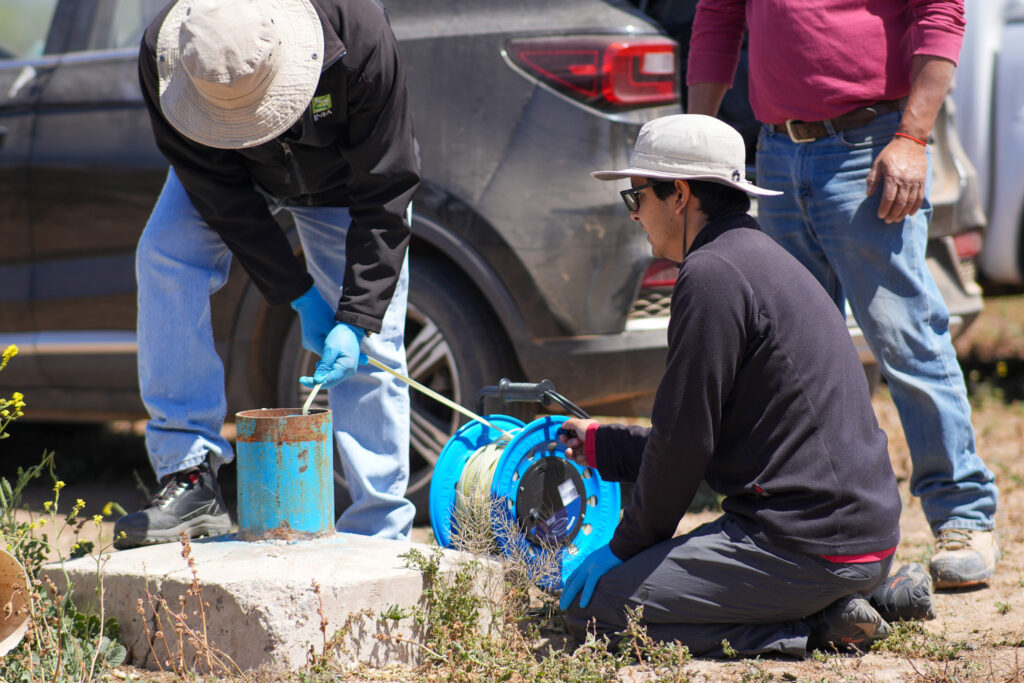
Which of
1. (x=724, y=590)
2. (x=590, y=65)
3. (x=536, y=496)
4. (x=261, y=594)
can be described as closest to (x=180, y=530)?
(x=261, y=594)

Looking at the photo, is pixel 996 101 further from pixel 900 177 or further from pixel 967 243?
pixel 900 177

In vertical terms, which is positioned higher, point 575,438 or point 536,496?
point 575,438

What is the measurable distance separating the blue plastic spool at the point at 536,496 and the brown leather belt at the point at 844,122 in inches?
45.8

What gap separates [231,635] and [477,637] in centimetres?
59

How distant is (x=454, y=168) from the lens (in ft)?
12.1

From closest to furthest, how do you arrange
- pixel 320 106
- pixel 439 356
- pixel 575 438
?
pixel 320 106, pixel 575 438, pixel 439 356

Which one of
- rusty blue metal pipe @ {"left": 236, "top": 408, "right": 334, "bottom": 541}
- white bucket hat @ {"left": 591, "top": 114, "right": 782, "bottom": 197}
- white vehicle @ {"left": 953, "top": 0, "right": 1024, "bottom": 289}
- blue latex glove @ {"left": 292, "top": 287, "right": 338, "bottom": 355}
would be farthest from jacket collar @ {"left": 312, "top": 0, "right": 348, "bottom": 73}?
white vehicle @ {"left": 953, "top": 0, "right": 1024, "bottom": 289}

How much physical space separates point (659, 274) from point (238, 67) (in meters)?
1.58

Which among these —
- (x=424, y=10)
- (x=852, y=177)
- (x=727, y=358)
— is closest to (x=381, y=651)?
(x=727, y=358)

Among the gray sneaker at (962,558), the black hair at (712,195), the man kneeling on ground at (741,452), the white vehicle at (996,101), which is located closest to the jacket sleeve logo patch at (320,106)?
the man kneeling on ground at (741,452)

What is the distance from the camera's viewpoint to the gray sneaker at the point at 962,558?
3223mm

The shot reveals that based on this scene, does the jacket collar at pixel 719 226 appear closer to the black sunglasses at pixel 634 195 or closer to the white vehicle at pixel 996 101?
the black sunglasses at pixel 634 195

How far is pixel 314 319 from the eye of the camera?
3207 millimetres

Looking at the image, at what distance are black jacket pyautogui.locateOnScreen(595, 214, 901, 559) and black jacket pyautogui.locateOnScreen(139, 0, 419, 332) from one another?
2.77 feet
